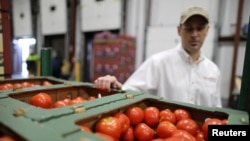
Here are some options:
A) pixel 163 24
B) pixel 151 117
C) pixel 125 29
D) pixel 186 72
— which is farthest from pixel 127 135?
pixel 125 29

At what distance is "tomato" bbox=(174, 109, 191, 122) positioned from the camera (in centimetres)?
120

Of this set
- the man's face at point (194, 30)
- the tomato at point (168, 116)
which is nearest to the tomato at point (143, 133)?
the tomato at point (168, 116)

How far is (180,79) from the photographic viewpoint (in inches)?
81.0

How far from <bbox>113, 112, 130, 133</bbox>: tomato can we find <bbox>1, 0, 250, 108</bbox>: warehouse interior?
233cm

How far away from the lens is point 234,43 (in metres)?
4.96

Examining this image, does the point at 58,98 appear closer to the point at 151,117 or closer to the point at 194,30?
the point at 151,117

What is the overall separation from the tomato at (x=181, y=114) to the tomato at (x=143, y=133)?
0.19 meters

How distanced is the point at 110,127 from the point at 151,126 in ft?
1.23

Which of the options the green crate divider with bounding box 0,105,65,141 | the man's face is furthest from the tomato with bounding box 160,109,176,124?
the man's face

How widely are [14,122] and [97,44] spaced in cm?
506

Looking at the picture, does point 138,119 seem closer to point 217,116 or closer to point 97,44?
point 217,116

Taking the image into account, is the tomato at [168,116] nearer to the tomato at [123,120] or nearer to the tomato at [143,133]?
the tomato at [143,133]

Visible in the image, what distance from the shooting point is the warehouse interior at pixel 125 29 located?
513cm

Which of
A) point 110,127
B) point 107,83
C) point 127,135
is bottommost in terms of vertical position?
point 127,135
